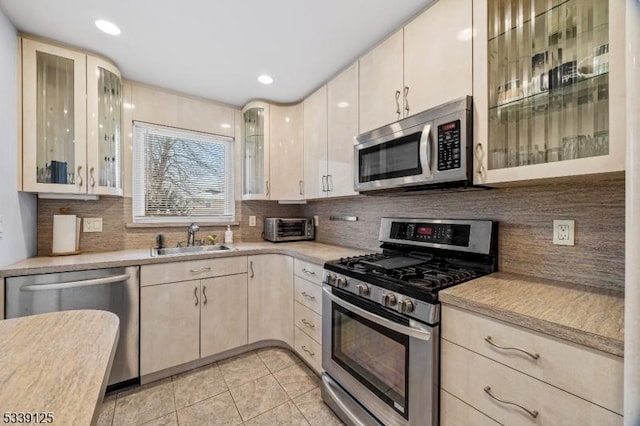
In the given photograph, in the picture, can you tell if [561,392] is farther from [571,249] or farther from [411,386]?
[571,249]

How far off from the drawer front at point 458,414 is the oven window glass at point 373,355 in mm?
158

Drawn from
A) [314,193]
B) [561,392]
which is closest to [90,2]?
[314,193]

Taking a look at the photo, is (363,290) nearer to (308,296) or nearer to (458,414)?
(458,414)

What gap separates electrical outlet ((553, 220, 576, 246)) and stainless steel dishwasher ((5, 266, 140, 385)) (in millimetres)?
2539

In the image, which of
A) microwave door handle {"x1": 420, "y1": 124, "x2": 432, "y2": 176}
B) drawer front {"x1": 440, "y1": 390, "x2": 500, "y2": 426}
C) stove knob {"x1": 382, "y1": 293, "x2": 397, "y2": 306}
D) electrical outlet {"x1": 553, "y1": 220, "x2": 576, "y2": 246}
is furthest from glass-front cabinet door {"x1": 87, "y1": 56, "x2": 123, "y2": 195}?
electrical outlet {"x1": 553, "y1": 220, "x2": 576, "y2": 246}

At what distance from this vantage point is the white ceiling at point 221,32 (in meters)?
1.53

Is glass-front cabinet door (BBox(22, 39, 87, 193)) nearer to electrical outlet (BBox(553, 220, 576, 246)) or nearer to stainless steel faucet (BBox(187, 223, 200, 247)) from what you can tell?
stainless steel faucet (BBox(187, 223, 200, 247))

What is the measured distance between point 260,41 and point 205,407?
2439mm

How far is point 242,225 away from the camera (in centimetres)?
296

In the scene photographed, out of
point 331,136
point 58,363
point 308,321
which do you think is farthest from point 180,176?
point 58,363

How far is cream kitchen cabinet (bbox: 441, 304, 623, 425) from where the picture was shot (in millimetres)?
774

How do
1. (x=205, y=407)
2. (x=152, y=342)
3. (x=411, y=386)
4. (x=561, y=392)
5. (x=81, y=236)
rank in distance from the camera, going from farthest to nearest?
(x=81, y=236) → (x=152, y=342) → (x=205, y=407) → (x=411, y=386) → (x=561, y=392)

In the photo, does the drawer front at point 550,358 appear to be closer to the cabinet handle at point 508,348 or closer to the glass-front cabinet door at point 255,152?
the cabinet handle at point 508,348

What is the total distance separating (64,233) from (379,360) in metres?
2.38
